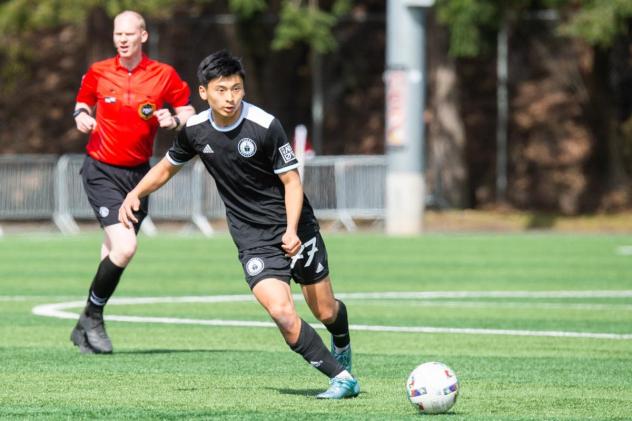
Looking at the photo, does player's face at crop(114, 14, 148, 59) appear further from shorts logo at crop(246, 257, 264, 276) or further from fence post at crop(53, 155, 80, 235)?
fence post at crop(53, 155, 80, 235)

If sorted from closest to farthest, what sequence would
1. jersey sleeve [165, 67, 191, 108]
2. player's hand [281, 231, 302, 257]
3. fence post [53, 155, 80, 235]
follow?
1. player's hand [281, 231, 302, 257]
2. jersey sleeve [165, 67, 191, 108]
3. fence post [53, 155, 80, 235]

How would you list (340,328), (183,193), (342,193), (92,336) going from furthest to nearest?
(342,193)
(183,193)
(92,336)
(340,328)

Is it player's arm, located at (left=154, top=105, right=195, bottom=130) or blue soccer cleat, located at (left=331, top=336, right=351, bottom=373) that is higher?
player's arm, located at (left=154, top=105, right=195, bottom=130)

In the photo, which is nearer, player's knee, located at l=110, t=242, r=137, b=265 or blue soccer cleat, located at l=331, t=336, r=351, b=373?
blue soccer cleat, located at l=331, t=336, r=351, b=373

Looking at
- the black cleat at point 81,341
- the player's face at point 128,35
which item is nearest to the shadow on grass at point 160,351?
the black cleat at point 81,341

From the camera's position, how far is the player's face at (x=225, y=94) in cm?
794

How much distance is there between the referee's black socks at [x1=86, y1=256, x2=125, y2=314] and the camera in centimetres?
1040

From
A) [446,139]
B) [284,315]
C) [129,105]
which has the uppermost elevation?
[129,105]

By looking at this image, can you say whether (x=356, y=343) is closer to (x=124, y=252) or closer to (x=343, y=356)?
(x=124, y=252)

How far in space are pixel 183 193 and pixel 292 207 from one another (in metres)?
20.3

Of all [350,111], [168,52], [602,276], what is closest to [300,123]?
[350,111]

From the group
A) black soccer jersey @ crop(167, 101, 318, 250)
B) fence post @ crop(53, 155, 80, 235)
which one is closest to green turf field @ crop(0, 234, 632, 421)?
black soccer jersey @ crop(167, 101, 318, 250)

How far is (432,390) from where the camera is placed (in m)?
7.39

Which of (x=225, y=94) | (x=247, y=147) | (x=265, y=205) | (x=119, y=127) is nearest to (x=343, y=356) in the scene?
(x=265, y=205)
